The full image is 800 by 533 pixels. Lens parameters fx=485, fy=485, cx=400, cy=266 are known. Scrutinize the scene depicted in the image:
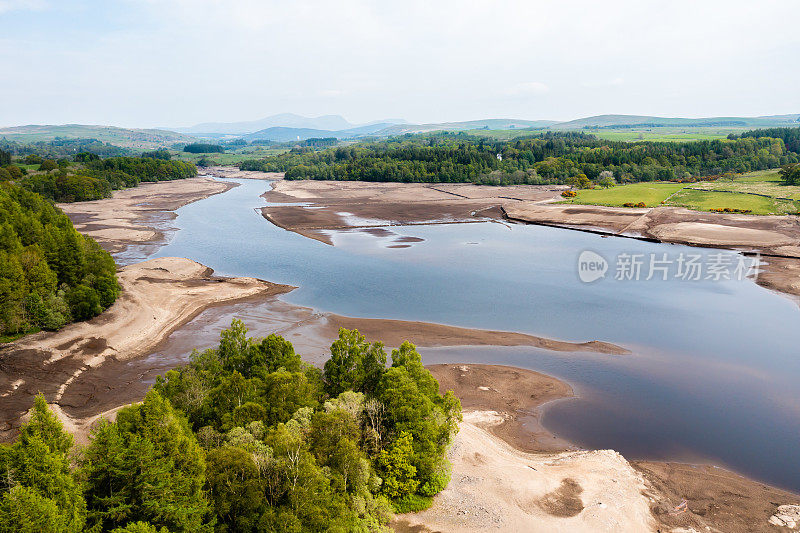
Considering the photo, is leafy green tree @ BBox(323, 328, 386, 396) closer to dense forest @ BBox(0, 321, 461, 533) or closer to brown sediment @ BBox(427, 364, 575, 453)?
dense forest @ BBox(0, 321, 461, 533)

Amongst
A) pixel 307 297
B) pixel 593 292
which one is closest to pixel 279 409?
pixel 307 297

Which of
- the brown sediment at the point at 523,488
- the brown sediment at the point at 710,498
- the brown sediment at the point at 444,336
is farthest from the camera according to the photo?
the brown sediment at the point at 444,336

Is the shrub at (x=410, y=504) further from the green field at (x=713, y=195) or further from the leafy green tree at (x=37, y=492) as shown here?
the green field at (x=713, y=195)

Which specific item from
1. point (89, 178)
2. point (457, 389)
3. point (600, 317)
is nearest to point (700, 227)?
point (600, 317)

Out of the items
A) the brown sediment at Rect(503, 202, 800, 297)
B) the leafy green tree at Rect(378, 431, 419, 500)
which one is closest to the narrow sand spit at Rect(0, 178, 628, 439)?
the leafy green tree at Rect(378, 431, 419, 500)

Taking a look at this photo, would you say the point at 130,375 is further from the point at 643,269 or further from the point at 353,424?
the point at 643,269

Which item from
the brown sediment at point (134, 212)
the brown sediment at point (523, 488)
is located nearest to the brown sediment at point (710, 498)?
the brown sediment at point (523, 488)
